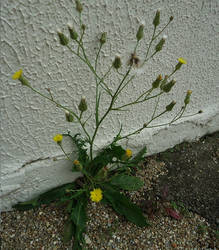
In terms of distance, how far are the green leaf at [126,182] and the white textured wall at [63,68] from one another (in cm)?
23

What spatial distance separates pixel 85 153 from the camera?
1146mm

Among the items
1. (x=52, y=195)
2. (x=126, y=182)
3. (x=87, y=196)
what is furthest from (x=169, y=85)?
(x=52, y=195)

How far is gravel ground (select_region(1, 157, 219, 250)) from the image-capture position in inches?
42.1

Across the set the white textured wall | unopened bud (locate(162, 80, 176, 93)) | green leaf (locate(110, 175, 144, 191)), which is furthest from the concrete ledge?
unopened bud (locate(162, 80, 176, 93))

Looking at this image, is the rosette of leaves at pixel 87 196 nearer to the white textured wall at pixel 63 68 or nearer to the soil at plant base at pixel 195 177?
the white textured wall at pixel 63 68

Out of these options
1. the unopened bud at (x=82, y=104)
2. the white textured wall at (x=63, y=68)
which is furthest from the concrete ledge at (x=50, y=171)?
the unopened bud at (x=82, y=104)

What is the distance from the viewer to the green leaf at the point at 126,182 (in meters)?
1.17

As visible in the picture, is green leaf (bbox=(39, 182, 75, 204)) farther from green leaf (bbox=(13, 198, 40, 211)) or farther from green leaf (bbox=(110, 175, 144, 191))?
green leaf (bbox=(110, 175, 144, 191))

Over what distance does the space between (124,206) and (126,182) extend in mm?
128

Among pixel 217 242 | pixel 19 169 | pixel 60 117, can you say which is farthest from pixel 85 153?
pixel 217 242

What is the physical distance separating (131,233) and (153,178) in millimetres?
383

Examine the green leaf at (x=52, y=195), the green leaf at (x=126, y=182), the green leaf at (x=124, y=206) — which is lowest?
the green leaf at (x=52, y=195)

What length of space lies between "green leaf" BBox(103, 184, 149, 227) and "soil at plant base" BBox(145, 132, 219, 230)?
9.3 inches

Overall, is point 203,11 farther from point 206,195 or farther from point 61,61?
point 206,195
